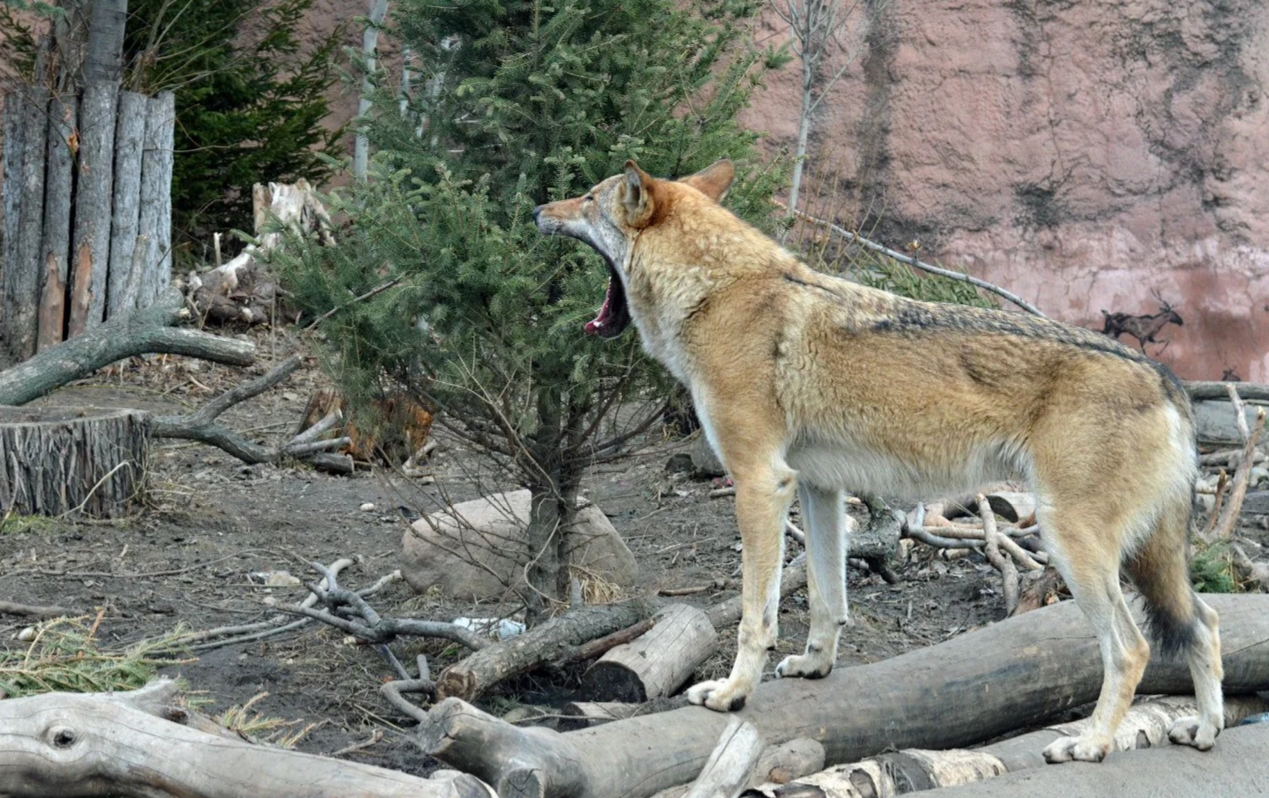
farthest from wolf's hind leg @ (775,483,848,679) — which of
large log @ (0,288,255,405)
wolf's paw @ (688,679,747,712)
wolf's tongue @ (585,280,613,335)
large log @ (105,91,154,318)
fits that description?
large log @ (105,91,154,318)

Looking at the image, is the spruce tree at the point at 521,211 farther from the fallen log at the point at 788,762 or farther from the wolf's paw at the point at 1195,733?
the wolf's paw at the point at 1195,733

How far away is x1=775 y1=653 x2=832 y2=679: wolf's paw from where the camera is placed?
550 cm

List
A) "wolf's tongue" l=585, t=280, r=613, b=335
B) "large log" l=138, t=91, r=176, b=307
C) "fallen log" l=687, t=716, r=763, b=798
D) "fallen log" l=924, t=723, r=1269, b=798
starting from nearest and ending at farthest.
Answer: "fallen log" l=687, t=716, r=763, b=798 < "fallen log" l=924, t=723, r=1269, b=798 < "wolf's tongue" l=585, t=280, r=613, b=335 < "large log" l=138, t=91, r=176, b=307

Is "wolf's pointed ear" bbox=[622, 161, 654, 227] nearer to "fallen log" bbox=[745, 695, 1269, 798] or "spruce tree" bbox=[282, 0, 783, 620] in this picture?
"spruce tree" bbox=[282, 0, 783, 620]

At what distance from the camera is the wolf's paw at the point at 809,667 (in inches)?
217

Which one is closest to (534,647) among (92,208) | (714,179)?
(714,179)

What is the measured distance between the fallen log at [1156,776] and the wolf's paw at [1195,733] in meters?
0.03

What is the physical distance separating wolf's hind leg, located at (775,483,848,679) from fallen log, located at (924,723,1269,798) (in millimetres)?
1020

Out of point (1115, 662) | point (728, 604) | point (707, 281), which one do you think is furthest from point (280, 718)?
point (1115, 662)

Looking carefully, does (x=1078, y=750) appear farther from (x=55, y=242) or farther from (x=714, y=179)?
(x=55, y=242)

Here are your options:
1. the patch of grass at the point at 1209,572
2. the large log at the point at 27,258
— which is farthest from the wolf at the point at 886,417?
the large log at the point at 27,258

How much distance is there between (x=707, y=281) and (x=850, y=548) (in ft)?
9.78

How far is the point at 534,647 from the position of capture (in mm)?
6020

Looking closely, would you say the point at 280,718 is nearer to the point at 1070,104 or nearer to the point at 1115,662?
the point at 1115,662
